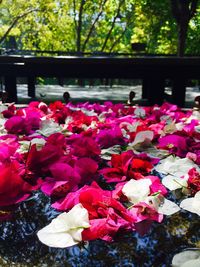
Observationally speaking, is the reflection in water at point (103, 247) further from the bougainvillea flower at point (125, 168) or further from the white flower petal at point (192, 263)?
the bougainvillea flower at point (125, 168)

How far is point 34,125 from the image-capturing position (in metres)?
1.85

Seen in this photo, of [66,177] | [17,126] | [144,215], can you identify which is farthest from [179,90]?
[144,215]

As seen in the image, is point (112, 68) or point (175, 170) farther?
point (112, 68)

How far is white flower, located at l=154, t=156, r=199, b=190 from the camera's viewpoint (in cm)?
111

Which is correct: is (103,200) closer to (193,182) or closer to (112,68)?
(193,182)

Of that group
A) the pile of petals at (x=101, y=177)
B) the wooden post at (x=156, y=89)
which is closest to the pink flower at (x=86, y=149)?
the pile of petals at (x=101, y=177)

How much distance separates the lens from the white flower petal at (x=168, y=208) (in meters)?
0.94

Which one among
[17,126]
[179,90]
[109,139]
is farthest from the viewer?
[179,90]

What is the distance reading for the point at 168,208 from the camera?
96 cm

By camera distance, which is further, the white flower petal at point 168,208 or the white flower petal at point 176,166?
the white flower petal at point 176,166

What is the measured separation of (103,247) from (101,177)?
0.42m

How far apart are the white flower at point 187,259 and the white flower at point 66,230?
194 millimetres

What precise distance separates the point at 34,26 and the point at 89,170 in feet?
57.7

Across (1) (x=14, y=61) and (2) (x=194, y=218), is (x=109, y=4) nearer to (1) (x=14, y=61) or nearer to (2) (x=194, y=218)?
(1) (x=14, y=61)
